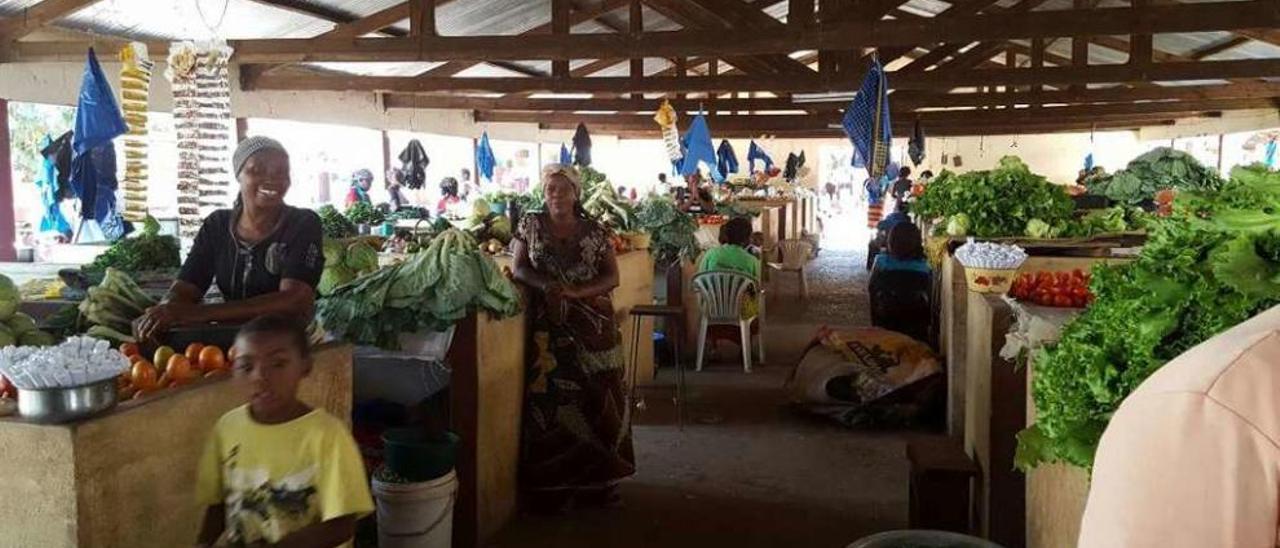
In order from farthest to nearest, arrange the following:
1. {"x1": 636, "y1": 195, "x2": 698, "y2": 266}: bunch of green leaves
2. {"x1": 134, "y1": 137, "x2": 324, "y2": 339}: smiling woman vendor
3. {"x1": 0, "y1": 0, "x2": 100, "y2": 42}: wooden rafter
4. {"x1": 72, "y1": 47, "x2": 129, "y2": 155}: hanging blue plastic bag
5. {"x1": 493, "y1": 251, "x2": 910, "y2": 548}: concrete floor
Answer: {"x1": 636, "y1": 195, "x2": 698, "y2": 266}: bunch of green leaves → {"x1": 0, "y1": 0, "x2": 100, "y2": 42}: wooden rafter → {"x1": 72, "y1": 47, "x2": 129, "y2": 155}: hanging blue plastic bag → {"x1": 493, "y1": 251, "x2": 910, "y2": 548}: concrete floor → {"x1": 134, "y1": 137, "x2": 324, "y2": 339}: smiling woman vendor

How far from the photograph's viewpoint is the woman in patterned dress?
446cm

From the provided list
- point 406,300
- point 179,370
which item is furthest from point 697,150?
point 179,370

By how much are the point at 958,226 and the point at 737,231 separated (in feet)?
8.08

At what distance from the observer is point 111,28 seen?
347 inches

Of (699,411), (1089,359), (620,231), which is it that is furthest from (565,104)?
(1089,359)

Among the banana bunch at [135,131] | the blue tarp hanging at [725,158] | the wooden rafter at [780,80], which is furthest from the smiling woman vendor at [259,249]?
the blue tarp hanging at [725,158]

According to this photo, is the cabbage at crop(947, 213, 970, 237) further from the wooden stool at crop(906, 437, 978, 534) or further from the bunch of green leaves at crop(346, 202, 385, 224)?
the bunch of green leaves at crop(346, 202, 385, 224)

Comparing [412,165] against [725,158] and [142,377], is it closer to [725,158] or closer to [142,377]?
[725,158]

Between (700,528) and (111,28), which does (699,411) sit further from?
(111,28)

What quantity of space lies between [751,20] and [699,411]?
3.85 meters

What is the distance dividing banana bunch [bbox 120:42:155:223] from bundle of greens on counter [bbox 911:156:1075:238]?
16.6ft

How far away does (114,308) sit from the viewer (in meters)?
3.07

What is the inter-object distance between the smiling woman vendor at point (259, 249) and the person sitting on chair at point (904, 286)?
15.6 feet

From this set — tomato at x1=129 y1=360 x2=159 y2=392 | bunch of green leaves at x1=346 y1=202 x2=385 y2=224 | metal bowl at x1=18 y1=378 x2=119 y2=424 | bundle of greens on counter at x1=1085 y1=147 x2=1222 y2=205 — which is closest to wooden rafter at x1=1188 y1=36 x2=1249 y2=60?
bundle of greens on counter at x1=1085 y1=147 x2=1222 y2=205
